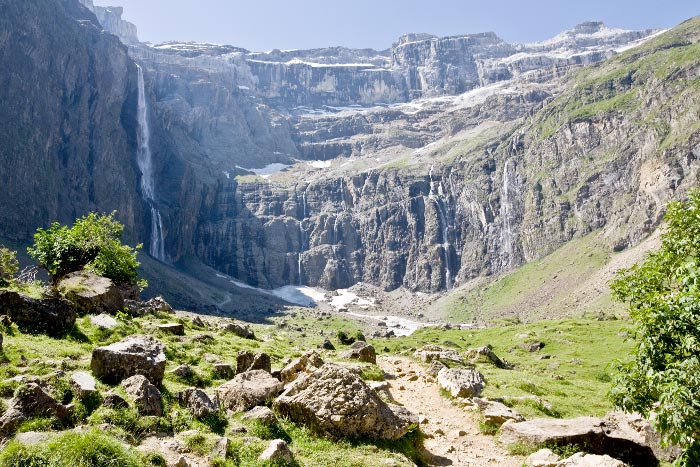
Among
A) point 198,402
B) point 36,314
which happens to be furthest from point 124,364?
point 36,314

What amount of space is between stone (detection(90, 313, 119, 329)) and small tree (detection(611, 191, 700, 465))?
83.4 ft

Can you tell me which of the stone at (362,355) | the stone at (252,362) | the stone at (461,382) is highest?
the stone at (252,362)

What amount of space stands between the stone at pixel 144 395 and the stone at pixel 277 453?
14.1ft

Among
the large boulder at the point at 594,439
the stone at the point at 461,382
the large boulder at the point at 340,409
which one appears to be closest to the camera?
the large boulder at the point at 340,409

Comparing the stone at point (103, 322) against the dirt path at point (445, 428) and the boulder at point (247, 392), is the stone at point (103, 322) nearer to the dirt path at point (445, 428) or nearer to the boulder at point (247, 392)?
the boulder at point (247, 392)

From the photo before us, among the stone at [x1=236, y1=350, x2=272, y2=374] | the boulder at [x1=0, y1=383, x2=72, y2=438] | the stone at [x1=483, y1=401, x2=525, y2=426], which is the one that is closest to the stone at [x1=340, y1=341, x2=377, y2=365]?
the stone at [x1=236, y1=350, x2=272, y2=374]

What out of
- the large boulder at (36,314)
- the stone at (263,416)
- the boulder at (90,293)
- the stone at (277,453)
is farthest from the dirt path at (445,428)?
the boulder at (90,293)

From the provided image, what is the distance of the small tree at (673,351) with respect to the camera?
12453 mm

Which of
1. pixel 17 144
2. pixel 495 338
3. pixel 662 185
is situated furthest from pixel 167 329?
Answer: pixel 662 185

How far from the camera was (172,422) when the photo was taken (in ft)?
51.3

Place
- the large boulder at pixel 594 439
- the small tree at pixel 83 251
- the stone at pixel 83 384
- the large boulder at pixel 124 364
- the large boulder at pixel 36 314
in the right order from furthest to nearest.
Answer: the small tree at pixel 83 251
the large boulder at pixel 36 314
the large boulder at pixel 594 439
the large boulder at pixel 124 364
the stone at pixel 83 384

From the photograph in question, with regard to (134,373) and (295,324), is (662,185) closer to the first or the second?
(295,324)

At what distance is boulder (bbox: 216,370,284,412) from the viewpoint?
18297mm

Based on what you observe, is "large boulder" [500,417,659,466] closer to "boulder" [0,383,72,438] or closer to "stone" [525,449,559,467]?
"stone" [525,449,559,467]
